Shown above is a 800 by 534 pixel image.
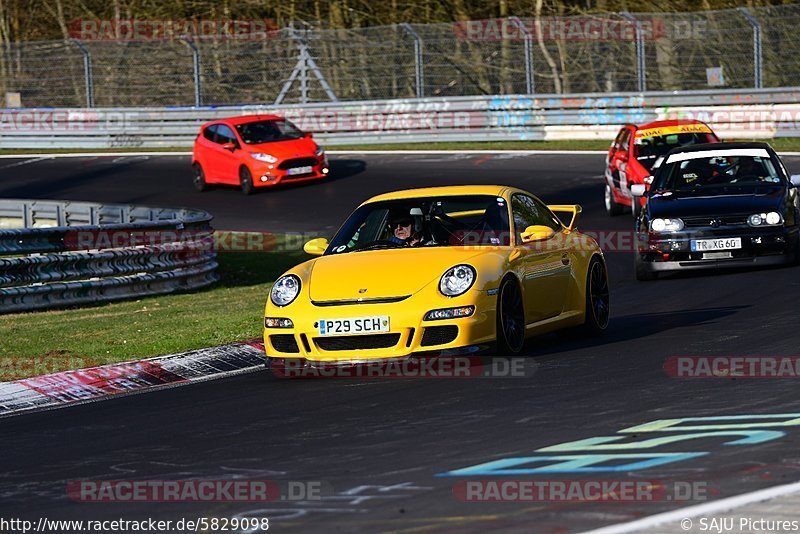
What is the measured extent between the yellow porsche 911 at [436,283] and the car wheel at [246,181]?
53.7 ft

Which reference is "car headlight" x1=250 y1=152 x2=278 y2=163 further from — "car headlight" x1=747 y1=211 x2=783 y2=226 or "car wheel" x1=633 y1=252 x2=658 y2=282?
"car headlight" x1=747 y1=211 x2=783 y2=226

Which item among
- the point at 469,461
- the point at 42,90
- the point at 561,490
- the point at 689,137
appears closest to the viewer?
the point at 561,490

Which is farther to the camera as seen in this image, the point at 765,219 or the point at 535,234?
the point at 765,219

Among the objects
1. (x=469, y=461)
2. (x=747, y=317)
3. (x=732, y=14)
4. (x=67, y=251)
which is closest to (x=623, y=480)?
(x=469, y=461)

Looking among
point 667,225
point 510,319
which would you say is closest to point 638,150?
point 667,225

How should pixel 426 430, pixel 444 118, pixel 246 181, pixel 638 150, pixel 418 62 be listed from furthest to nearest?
pixel 418 62, pixel 444 118, pixel 246 181, pixel 638 150, pixel 426 430

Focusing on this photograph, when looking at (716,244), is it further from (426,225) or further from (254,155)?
(254,155)

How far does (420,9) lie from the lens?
41344mm

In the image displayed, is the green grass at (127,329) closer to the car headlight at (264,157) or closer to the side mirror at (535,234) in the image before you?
the side mirror at (535,234)

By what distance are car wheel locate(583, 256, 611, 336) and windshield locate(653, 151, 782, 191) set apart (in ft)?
15.0

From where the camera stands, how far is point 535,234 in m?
10.6

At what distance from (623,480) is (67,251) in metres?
10.7

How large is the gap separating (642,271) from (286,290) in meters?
6.67

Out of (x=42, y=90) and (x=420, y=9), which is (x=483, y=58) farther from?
(x=42, y=90)
